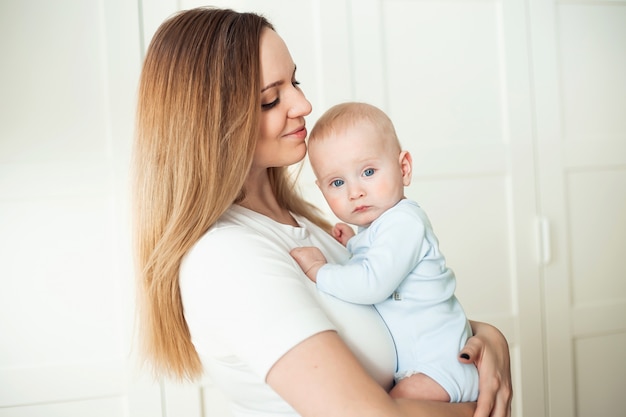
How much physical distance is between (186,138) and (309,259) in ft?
0.99

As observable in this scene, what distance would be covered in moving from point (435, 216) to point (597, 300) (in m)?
0.89

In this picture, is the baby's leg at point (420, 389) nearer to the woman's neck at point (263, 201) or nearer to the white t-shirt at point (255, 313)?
the white t-shirt at point (255, 313)

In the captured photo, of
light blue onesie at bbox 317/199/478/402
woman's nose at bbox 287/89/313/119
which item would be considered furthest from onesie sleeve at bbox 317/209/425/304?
woman's nose at bbox 287/89/313/119

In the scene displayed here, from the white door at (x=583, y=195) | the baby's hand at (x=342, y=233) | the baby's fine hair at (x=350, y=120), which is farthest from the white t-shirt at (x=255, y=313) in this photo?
the white door at (x=583, y=195)

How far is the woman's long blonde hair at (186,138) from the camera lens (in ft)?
3.56

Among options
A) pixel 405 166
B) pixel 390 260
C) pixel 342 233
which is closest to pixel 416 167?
pixel 342 233

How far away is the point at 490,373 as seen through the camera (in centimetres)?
114

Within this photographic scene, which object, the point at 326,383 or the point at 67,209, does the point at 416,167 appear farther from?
the point at 326,383

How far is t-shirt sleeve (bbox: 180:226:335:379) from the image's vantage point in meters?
0.91

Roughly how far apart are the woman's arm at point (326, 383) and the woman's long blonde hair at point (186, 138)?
29cm

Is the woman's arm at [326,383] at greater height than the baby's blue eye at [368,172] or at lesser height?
lesser

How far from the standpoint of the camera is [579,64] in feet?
9.09

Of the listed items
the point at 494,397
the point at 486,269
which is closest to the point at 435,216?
the point at 486,269

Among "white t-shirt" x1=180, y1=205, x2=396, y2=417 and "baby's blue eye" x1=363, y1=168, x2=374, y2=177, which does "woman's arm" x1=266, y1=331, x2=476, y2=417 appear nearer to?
"white t-shirt" x1=180, y1=205, x2=396, y2=417
